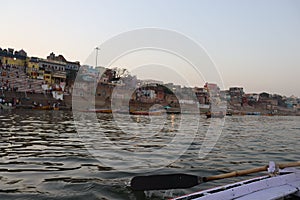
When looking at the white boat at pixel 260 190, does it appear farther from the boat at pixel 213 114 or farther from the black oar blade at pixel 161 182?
the boat at pixel 213 114

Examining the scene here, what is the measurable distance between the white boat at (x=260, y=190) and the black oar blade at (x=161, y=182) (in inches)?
28.1

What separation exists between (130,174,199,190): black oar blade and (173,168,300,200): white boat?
2.34ft

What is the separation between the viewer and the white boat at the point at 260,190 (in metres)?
3.44

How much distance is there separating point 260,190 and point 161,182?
1424 millimetres

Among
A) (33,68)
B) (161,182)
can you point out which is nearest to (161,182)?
(161,182)

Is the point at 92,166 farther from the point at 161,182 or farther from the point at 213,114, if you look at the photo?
the point at 213,114

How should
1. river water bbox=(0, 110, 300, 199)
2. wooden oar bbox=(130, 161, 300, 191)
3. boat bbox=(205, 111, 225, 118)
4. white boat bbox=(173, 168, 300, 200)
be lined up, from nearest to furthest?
white boat bbox=(173, 168, 300, 200), wooden oar bbox=(130, 161, 300, 191), river water bbox=(0, 110, 300, 199), boat bbox=(205, 111, 225, 118)

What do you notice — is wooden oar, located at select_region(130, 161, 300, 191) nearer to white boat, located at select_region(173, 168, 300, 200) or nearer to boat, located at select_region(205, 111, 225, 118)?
white boat, located at select_region(173, 168, 300, 200)

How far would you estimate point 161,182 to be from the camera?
4219 millimetres

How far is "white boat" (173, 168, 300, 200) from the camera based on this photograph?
3.44m

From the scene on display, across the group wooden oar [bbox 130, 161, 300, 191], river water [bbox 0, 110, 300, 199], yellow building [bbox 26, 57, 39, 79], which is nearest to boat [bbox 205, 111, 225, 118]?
river water [bbox 0, 110, 300, 199]

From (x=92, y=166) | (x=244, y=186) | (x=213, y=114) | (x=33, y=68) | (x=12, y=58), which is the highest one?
(x=12, y=58)

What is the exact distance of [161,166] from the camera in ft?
24.6

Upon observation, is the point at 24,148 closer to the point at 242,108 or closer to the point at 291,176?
the point at 291,176
